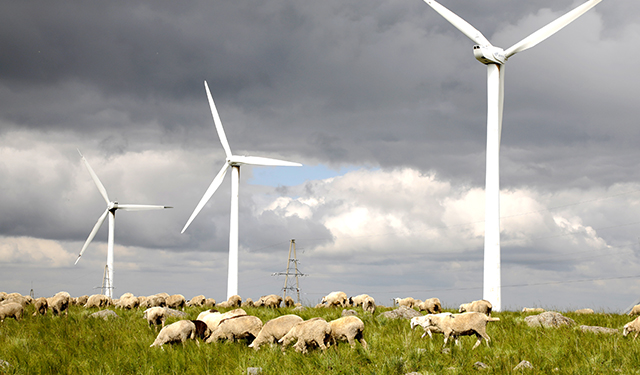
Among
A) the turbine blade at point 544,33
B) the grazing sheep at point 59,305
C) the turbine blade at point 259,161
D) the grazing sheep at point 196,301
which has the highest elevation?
the turbine blade at point 544,33

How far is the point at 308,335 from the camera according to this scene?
14383mm

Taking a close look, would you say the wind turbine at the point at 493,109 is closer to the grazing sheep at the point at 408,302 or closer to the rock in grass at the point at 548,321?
the grazing sheep at the point at 408,302

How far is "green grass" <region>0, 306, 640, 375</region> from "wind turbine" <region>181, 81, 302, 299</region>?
28.5 metres

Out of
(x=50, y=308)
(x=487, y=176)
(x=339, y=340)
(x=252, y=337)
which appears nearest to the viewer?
(x=339, y=340)

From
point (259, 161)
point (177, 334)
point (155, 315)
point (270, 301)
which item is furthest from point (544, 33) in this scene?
point (177, 334)

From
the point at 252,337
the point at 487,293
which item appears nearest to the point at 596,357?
the point at 252,337

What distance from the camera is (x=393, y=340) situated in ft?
51.7

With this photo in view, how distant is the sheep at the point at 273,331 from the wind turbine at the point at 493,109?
17046 mm

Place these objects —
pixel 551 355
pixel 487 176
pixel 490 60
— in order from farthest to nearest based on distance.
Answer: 1. pixel 490 60
2. pixel 487 176
3. pixel 551 355

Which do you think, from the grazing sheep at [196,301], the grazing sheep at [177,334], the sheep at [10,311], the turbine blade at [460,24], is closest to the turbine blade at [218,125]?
the grazing sheep at [196,301]

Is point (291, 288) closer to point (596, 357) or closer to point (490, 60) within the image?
point (490, 60)

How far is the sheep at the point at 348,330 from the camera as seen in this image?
14703mm

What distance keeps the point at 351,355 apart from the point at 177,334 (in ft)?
19.4

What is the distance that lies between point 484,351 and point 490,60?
2499cm
